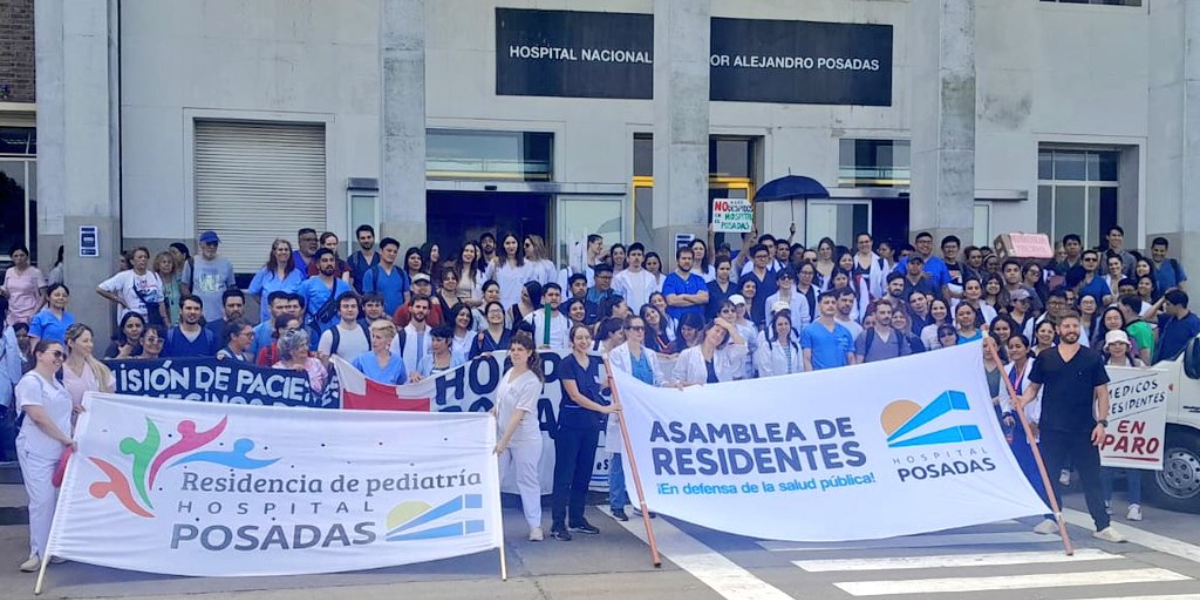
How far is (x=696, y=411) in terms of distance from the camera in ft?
32.1

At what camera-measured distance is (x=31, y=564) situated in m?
8.59

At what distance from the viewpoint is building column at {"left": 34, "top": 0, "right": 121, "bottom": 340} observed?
15.6 meters

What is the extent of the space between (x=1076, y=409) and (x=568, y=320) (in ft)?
15.8

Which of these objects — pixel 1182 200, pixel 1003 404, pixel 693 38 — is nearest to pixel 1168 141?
pixel 1182 200

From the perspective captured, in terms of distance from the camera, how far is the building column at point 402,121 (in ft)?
51.2

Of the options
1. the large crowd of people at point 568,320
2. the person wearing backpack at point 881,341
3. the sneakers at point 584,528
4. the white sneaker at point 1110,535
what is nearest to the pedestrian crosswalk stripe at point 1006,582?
the white sneaker at point 1110,535

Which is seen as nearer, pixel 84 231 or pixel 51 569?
pixel 51 569

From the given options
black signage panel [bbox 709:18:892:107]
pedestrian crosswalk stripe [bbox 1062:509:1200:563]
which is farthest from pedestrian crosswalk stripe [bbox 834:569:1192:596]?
black signage panel [bbox 709:18:892:107]

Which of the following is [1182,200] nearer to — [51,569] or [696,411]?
[696,411]

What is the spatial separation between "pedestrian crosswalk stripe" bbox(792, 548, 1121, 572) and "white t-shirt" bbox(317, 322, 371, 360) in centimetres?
456

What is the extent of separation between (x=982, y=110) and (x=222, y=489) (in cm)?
1611

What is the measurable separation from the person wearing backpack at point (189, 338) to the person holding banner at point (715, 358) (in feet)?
14.4

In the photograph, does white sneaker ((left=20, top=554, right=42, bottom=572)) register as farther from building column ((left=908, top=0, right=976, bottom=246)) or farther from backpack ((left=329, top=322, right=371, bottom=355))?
building column ((left=908, top=0, right=976, bottom=246))

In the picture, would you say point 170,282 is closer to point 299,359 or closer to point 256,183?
point 299,359
